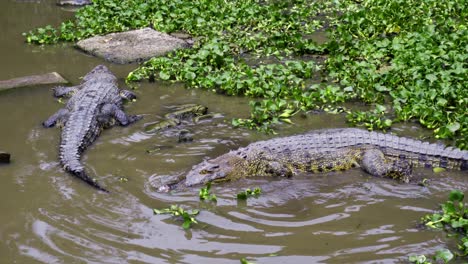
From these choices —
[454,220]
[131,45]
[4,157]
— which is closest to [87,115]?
[4,157]

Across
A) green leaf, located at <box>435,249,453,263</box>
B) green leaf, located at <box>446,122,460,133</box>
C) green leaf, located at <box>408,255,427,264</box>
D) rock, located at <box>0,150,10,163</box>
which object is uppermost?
green leaf, located at <box>446,122,460,133</box>

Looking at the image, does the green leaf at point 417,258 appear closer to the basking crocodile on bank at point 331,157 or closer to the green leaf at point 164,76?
the basking crocodile on bank at point 331,157

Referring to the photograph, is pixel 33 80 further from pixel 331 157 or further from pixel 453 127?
pixel 453 127

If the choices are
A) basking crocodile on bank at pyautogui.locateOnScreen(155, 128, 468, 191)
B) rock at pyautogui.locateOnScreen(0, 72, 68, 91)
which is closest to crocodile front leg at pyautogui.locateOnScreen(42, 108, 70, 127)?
rock at pyautogui.locateOnScreen(0, 72, 68, 91)

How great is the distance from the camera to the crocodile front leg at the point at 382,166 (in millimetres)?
6176

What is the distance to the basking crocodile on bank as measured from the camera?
6219mm

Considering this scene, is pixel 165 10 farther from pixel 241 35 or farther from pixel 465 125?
pixel 465 125

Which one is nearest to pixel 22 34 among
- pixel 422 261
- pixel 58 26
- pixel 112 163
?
pixel 58 26

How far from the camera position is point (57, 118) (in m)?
7.86

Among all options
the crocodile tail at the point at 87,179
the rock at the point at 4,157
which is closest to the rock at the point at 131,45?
the rock at the point at 4,157

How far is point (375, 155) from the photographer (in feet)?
20.9

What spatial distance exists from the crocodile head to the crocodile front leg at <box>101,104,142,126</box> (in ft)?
6.54

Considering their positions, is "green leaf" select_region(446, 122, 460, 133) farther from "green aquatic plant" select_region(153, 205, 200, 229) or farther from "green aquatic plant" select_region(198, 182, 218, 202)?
"green aquatic plant" select_region(153, 205, 200, 229)

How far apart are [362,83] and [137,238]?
4514mm
